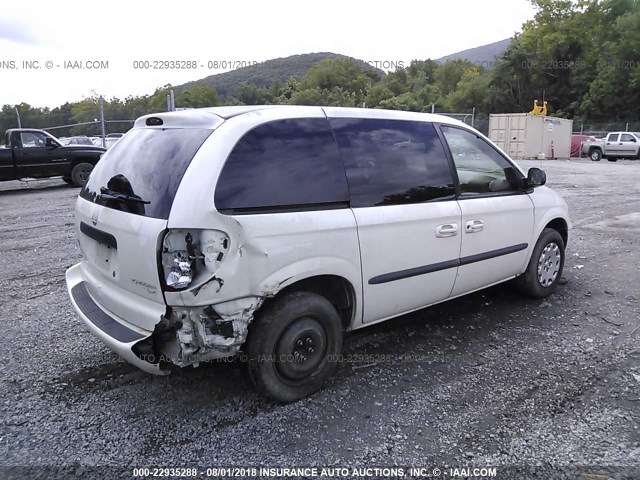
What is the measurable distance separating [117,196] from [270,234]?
1.00 m

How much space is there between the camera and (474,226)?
12.8ft

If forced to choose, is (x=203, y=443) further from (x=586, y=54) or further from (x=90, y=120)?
(x=586, y=54)

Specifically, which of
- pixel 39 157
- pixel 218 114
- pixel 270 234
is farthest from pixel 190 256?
pixel 39 157

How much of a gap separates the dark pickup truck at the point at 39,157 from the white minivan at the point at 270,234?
36.1 feet

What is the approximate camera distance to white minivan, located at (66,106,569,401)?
8.81ft

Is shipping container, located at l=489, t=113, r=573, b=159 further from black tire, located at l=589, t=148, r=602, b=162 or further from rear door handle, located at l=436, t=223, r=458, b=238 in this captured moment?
rear door handle, located at l=436, t=223, r=458, b=238

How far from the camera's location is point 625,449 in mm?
2697

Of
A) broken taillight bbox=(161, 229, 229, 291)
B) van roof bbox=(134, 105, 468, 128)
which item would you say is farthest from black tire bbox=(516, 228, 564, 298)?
broken taillight bbox=(161, 229, 229, 291)

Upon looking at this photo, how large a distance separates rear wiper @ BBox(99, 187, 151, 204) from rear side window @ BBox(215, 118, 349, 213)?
1.73 ft

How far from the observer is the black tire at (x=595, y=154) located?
2834 centimetres

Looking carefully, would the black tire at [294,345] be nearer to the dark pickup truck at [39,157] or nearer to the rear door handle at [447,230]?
the rear door handle at [447,230]

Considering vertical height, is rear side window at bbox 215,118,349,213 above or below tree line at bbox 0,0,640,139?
below

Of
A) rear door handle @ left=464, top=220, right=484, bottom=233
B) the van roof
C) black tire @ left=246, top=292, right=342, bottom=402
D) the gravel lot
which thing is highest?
the van roof

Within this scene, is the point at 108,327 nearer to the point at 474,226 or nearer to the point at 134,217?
the point at 134,217
